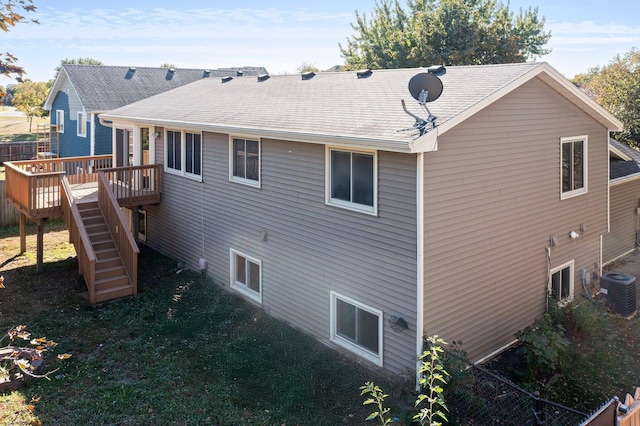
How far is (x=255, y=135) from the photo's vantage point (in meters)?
9.95

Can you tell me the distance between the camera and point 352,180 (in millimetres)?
8492

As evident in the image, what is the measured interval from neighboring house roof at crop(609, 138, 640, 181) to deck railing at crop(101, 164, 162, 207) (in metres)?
12.5

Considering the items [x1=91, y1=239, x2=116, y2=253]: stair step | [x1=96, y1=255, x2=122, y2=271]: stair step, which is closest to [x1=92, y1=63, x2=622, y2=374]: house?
[x1=96, y1=255, x2=122, y2=271]: stair step

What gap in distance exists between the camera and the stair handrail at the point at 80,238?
11.3 m

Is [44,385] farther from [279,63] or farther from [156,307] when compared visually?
[279,63]

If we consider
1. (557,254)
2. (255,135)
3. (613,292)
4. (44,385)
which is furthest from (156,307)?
(613,292)

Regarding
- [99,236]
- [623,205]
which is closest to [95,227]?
[99,236]

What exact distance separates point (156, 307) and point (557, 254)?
28.6ft

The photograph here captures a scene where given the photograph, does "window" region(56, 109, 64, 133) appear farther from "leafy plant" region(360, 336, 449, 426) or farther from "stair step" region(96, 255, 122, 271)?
"leafy plant" region(360, 336, 449, 426)

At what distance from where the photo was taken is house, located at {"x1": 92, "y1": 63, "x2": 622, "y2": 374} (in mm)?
7727

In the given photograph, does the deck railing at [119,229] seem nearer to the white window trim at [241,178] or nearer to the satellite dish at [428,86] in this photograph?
the white window trim at [241,178]

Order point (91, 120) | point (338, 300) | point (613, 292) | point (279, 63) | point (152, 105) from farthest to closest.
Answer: point (279, 63)
point (91, 120)
point (152, 105)
point (613, 292)
point (338, 300)

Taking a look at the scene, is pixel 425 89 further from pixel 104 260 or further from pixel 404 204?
pixel 104 260

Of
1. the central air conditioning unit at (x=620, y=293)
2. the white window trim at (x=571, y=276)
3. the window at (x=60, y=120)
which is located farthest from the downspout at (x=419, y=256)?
the window at (x=60, y=120)
